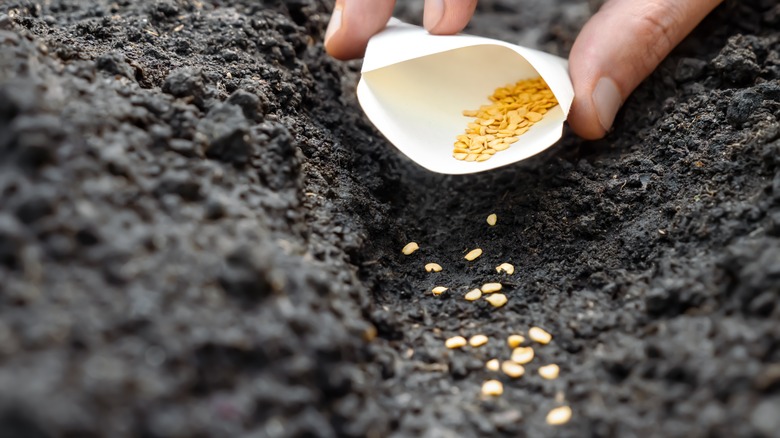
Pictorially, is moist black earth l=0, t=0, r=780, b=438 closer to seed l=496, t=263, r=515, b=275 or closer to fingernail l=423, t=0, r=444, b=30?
seed l=496, t=263, r=515, b=275

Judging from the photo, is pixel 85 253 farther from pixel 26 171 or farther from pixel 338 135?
pixel 338 135

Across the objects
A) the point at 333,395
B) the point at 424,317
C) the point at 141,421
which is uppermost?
the point at 141,421

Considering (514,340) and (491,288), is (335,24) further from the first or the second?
(514,340)

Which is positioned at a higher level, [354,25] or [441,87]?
[354,25]

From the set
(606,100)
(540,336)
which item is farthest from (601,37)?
(540,336)

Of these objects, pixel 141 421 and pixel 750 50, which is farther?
pixel 750 50

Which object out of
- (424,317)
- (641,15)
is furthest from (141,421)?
(641,15)
